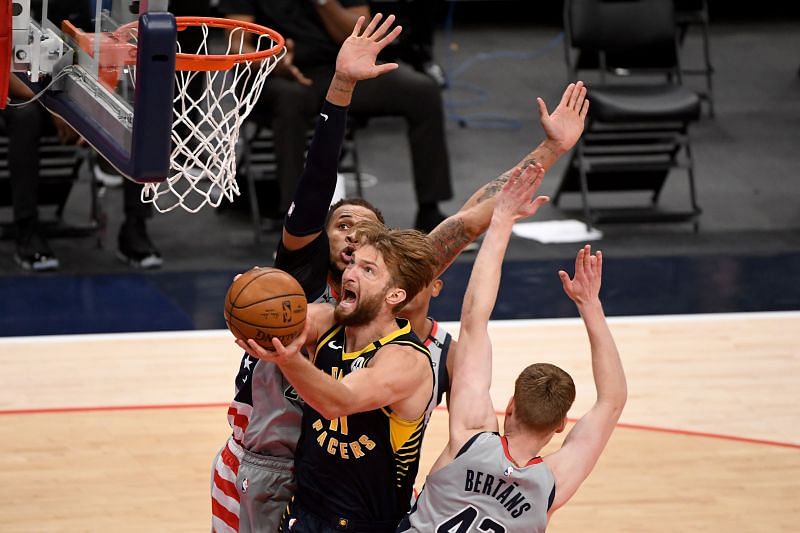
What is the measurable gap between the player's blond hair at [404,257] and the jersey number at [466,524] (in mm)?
616

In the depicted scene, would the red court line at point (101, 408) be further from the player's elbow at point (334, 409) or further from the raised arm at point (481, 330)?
the player's elbow at point (334, 409)

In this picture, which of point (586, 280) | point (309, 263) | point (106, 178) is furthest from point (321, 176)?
point (106, 178)

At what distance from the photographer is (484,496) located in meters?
3.91

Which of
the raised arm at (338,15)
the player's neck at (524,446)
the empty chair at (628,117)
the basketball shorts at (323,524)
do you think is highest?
the player's neck at (524,446)

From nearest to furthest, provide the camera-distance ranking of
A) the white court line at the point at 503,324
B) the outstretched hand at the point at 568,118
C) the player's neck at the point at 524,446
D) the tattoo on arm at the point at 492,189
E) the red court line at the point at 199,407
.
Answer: the player's neck at the point at 524,446 → the outstretched hand at the point at 568,118 → the tattoo on arm at the point at 492,189 → the red court line at the point at 199,407 → the white court line at the point at 503,324

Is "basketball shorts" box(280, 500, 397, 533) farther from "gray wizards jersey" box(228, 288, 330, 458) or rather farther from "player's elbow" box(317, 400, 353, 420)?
"player's elbow" box(317, 400, 353, 420)

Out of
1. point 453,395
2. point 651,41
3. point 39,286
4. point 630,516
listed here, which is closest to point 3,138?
point 39,286

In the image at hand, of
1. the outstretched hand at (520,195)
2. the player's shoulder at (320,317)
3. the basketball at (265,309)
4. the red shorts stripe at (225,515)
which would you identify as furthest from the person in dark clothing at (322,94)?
the basketball at (265,309)

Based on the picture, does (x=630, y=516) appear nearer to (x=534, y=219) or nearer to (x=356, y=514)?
(x=356, y=514)

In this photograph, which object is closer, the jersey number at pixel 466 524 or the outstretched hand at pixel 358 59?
the jersey number at pixel 466 524

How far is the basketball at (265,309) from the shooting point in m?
3.34

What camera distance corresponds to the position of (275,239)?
9.31 meters

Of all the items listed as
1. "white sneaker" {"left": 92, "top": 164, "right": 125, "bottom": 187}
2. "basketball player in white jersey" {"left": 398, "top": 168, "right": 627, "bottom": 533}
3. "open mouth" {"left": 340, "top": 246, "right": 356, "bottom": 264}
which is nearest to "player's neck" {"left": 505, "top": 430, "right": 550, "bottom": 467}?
"basketball player in white jersey" {"left": 398, "top": 168, "right": 627, "bottom": 533}

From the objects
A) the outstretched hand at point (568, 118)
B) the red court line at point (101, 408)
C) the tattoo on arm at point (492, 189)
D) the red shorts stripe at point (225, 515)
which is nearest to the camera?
the red shorts stripe at point (225, 515)
